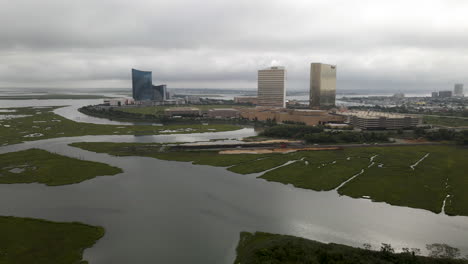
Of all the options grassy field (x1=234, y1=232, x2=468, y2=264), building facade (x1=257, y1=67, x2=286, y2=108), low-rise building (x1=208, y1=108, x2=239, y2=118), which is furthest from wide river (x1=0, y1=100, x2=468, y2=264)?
building facade (x1=257, y1=67, x2=286, y2=108)

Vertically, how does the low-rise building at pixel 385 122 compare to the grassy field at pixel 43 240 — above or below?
above

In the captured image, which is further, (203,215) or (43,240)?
(203,215)

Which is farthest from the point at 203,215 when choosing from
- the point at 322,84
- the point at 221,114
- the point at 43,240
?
the point at 322,84

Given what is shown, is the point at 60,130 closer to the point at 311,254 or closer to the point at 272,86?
the point at 311,254

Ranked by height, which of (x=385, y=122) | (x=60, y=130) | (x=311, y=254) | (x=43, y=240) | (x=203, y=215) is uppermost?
(x=385, y=122)

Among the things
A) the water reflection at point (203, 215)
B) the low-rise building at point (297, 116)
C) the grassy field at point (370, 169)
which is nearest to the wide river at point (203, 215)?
the water reflection at point (203, 215)

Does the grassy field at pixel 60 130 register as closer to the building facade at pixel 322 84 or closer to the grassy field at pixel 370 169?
the grassy field at pixel 370 169
